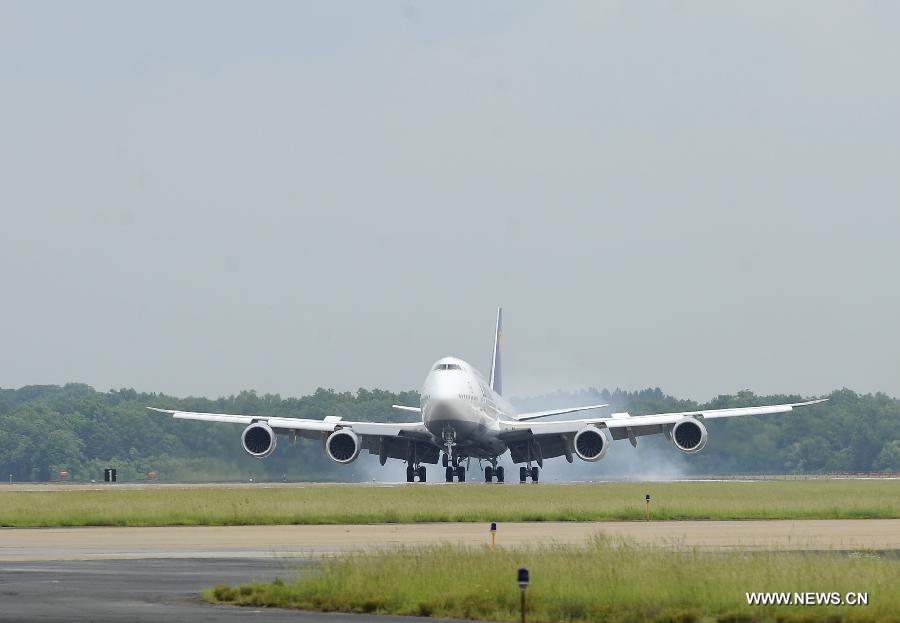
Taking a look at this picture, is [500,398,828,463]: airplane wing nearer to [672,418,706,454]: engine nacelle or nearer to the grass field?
[672,418,706,454]: engine nacelle

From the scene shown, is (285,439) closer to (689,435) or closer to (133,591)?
(689,435)

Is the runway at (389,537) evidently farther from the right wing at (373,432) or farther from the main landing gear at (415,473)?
the main landing gear at (415,473)

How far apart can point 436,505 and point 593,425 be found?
24.7 meters

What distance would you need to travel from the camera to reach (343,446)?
75.1 meters

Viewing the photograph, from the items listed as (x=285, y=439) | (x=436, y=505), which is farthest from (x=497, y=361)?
(x=436, y=505)

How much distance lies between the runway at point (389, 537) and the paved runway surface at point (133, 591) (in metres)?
2.00

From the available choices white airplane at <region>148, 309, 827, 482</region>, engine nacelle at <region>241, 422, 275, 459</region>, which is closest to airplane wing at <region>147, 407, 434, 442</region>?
white airplane at <region>148, 309, 827, 482</region>

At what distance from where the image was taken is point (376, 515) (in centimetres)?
4681

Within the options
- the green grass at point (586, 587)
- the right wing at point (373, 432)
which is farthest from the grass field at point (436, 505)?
the green grass at point (586, 587)

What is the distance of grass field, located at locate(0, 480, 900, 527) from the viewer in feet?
152

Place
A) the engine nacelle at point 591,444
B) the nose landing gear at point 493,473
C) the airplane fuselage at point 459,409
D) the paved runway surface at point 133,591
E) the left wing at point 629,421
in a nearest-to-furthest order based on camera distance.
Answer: the paved runway surface at point 133,591, the airplane fuselage at point 459,409, the engine nacelle at point 591,444, the left wing at point 629,421, the nose landing gear at point 493,473

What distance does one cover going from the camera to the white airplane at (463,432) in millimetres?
72188

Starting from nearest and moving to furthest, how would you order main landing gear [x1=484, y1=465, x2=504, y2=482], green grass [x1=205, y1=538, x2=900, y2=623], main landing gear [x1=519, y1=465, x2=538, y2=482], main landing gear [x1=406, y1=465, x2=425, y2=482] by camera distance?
1. green grass [x1=205, y1=538, x2=900, y2=623]
2. main landing gear [x1=406, y1=465, x2=425, y2=482]
3. main landing gear [x1=519, y1=465, x2=538, y2=482]
4. main landing gear [x1=484, y1=465, x2=504, y2=482]

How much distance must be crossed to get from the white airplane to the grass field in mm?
6510
